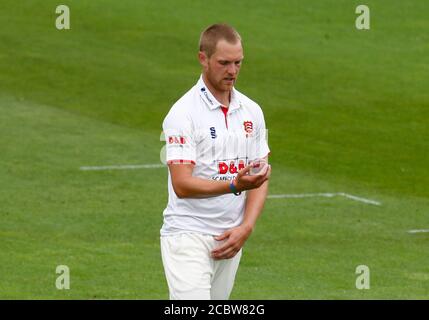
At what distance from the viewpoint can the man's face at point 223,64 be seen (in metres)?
10.4

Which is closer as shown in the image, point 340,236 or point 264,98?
point 340,236

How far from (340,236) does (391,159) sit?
228 inches

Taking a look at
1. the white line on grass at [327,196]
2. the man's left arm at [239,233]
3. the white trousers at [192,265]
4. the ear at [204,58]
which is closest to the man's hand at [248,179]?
the man's left arm at [239,233]

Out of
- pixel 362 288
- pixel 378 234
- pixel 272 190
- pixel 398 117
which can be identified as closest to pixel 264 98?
pixel 398 117

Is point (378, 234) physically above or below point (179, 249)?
below

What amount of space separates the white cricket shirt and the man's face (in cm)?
16

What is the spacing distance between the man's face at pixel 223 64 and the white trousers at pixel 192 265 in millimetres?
1220

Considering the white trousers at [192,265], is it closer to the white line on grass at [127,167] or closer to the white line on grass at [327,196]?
the white line on grass at [327,196]

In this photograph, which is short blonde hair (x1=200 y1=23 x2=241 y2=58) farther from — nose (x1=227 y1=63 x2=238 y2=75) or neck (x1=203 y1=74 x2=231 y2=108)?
neck (x1=203 y1=74 x2=231 y2=108)

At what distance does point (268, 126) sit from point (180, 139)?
16.3 m

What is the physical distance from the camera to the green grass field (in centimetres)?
1683

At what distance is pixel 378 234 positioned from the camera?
19.3 m
